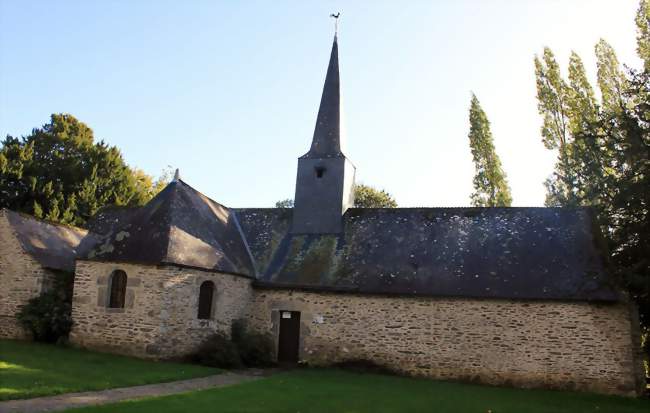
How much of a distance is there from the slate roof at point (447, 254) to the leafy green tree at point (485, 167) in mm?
9557

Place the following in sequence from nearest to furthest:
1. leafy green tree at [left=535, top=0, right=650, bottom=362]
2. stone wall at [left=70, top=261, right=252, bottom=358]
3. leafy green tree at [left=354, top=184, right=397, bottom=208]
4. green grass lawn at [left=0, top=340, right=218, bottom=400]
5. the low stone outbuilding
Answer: green grass lawn at [left=0, top=340, right=218, bottom=400] → leafy green tree at [left=535, top=0, right=650, bottom=362] → stone wall at [left=70, top=261, right=252, bottom=358] → the low stone outbuilding → leafy green tree at [left=354, top=184, right=397, bottom=208]

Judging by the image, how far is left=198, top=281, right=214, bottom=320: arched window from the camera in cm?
1584

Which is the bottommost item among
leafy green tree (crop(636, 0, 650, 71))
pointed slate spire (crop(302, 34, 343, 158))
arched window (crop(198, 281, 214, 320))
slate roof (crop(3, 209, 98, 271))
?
arched window (crop(198, 281, 214, 320))

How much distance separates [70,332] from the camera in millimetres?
15273

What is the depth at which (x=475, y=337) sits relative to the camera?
1537 cm

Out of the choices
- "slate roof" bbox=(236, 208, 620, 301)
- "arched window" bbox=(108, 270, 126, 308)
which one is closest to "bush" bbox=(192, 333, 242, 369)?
"arched window" bbox=(108, 270, 126, 308)

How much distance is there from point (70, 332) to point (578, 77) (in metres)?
24.1

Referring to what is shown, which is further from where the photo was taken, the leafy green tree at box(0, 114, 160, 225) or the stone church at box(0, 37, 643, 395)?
the leafy green tree at box(0, 114, 160, 225)

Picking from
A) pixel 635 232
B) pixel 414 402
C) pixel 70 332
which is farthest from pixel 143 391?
pixel 635 232

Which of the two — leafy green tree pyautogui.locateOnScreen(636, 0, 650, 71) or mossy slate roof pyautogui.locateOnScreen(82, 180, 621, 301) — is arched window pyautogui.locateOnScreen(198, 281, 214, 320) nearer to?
mossy slate roof pyautogui.locateOnScreen(82, 180, 621, 301)

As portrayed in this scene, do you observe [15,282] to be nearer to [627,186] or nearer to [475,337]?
[475,337]

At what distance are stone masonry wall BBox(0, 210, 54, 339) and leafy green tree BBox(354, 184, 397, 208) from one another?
22.3 m

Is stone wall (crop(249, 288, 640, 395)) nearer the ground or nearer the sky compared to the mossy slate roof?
A: nearer the ground

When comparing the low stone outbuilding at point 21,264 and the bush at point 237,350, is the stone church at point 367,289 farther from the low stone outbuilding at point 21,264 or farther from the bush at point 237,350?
the bush at point 237,350
